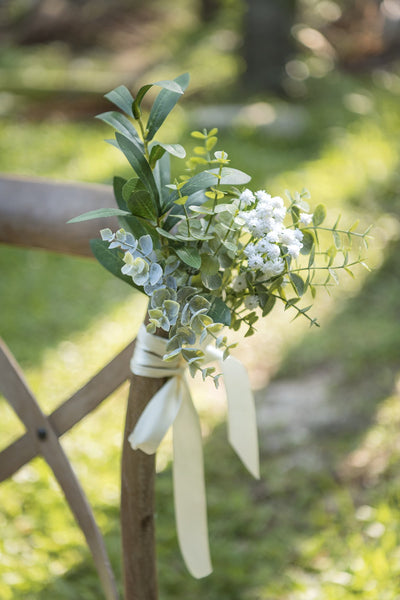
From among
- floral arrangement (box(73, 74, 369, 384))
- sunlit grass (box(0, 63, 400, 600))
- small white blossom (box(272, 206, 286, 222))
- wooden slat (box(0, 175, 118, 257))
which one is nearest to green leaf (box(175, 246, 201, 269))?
floral arrangement (box(73, 74, 369, 384))

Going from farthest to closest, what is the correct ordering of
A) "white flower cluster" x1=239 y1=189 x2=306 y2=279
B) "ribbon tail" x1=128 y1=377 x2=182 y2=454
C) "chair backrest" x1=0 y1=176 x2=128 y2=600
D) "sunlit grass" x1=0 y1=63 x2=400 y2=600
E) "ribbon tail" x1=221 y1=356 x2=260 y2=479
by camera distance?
1. "sunlit grass" x1=0 y1=63 x2=400 y2=600
2. "chair backrest" x1=0 y1=176 x2=128 y2=600
3. "ribbon tail" x1=221 y1=356 x2=260 y2=479
4. "ribbon tail" x1=128 y1=377 x2=182 y2=454
5. "white flower cluster" x1=239 y1=189 x2=306 y2=279

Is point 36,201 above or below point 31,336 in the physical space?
above

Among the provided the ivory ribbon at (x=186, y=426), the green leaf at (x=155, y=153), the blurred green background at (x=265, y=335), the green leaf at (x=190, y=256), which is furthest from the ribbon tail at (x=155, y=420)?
the blurred green background at (x=265, y=335)

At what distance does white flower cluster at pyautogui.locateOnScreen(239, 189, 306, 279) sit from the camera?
31.8 inches

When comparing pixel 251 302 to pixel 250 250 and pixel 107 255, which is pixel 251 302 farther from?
pixel 107 255

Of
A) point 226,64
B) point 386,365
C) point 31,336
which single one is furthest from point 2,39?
point 386,365

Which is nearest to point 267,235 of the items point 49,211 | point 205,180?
point 205,180

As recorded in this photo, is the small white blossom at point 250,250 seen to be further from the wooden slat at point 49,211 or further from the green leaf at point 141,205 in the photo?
the wooden slat at point 49,211

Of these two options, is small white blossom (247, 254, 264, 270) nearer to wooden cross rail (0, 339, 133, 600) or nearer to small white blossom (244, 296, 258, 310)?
small white blossom (244, 296, 258, 310)

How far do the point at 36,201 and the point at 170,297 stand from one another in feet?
1.76

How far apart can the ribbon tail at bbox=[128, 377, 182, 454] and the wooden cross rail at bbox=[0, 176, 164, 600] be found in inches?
1.2

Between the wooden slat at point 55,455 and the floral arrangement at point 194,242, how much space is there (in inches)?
14.6

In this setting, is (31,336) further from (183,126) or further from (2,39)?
(2,39)

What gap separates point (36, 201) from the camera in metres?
1.26
